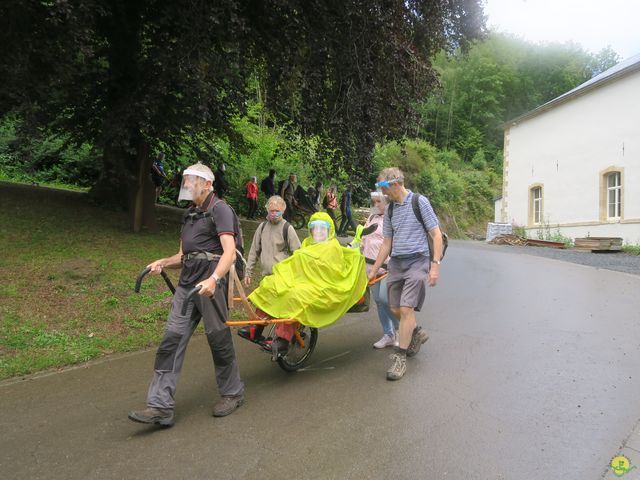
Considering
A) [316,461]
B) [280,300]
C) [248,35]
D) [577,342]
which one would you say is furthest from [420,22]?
[316,461]

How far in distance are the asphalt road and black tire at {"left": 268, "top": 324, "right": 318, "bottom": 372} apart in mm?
133

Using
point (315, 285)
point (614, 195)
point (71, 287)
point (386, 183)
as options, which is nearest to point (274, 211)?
point (315, 285)

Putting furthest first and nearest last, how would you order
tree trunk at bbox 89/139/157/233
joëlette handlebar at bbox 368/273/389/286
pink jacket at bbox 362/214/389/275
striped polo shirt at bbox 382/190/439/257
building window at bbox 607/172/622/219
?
building window at bbox 607/172/622/219 < tree trunk at bbox 89/139/157/233 < pink jacket at bbox 362/214/389/275 < joëlette handlebar at bbox 368/273/389/286 < striped polo shirt at bbox 382/190/439/257

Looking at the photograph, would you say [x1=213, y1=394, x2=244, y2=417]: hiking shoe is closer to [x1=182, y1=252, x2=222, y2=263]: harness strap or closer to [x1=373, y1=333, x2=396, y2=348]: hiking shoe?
[x1=182, y1=252, x2=222, y2=263]: harness strap

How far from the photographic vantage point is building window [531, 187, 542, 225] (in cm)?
3023

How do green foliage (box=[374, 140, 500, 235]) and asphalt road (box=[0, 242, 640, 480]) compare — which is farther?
green foliage (box=[374, 140, 500, 235])

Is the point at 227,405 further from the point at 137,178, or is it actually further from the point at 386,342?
the point at 137,178

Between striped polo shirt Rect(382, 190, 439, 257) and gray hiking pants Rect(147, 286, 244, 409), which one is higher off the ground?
striped polo shirt Rect(382, 190, 439, 257)

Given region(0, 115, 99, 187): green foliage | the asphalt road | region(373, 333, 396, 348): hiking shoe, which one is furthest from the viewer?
region(0, 115, 99, 187): green foliage

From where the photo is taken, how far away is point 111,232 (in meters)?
10.9

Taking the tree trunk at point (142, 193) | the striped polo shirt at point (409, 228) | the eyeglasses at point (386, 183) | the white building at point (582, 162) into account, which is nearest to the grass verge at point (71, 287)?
the tree trunk at point (142, 193)

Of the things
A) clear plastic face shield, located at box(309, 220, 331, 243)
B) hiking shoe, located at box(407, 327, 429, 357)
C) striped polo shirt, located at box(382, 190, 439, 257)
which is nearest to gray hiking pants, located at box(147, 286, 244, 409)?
clear plastic face shield, located at box(309, 220, 331, 243)

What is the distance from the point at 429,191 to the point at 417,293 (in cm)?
3494

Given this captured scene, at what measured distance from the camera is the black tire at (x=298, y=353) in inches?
201
